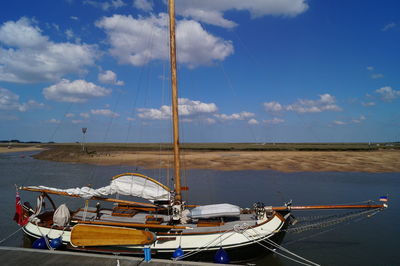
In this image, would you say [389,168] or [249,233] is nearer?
[249,233]

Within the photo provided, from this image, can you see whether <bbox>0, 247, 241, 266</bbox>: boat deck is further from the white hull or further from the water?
the water

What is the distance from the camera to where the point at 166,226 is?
1113cm

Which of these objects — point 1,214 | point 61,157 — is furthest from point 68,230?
point 61,157

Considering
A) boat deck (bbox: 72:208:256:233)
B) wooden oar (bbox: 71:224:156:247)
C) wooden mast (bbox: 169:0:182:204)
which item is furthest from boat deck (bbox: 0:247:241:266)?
wooden mast (bbox: 169:0:182:204)

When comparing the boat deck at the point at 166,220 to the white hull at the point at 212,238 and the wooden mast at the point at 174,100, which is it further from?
the wooden mast at the point at 174,100

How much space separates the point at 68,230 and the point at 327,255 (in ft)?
39.7

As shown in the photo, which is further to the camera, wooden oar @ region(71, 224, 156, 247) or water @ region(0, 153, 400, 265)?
water @ region(0, 153, 400, 265)

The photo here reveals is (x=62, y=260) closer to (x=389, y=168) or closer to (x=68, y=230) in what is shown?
(x=68, y=230)

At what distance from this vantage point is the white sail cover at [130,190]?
519 inches

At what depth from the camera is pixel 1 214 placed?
1812 cm

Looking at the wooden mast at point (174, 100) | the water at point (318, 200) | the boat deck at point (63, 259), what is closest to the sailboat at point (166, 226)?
the wooden mast at point (174, 100)

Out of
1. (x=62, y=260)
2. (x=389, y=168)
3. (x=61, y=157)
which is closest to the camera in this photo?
(x=62, y=260)

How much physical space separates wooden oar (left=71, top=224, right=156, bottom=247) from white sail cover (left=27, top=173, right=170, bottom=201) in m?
2.78

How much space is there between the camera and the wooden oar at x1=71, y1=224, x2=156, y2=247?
1033 cm
